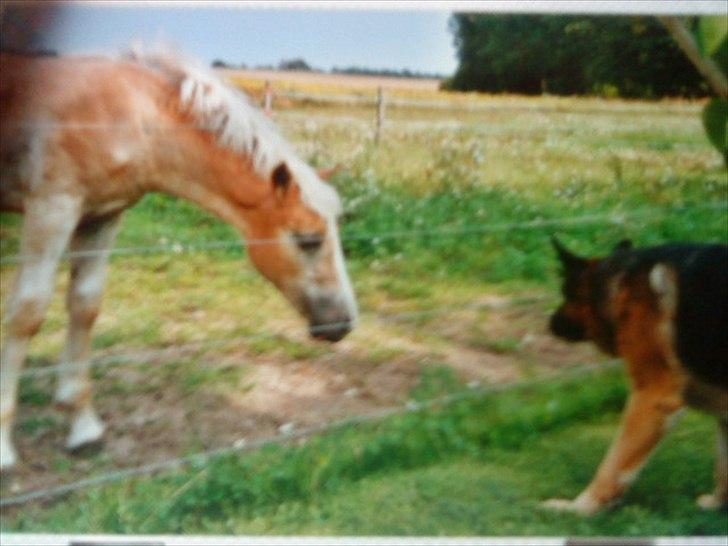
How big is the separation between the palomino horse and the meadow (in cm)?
5

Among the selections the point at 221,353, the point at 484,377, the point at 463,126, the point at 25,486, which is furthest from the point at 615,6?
the point at 25,486

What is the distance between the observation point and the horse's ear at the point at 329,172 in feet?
10.4

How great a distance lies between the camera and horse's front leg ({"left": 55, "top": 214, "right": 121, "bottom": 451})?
3102mm

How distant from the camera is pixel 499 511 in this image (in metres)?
3.15

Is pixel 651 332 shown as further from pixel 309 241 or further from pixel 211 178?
pixel 211 178

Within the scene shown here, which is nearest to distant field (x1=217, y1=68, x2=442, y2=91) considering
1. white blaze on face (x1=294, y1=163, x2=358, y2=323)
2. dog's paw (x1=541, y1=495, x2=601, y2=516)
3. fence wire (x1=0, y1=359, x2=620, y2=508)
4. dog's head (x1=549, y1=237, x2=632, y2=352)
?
white blaze on face (x1=294, y1=163, x2=358, y2=323)

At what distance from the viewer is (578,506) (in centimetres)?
315

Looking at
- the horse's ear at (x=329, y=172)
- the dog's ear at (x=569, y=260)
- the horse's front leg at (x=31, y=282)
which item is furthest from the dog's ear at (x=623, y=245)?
the horse's front leg at (x=31, y=282)

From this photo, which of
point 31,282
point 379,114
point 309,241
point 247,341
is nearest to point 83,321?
point 31,282

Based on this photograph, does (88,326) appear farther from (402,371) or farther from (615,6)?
(615,6)

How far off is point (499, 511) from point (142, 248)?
1.34m

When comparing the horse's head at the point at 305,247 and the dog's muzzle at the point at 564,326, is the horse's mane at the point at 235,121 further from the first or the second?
the dog's muzzle at the point at 564,326

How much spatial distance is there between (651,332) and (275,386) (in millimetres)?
1131

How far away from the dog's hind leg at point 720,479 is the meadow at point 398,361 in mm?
33
